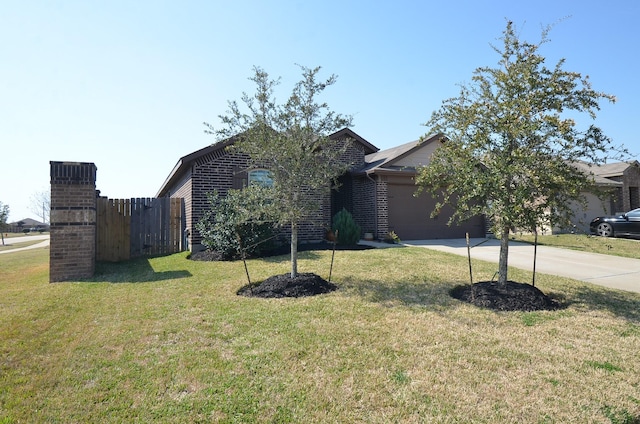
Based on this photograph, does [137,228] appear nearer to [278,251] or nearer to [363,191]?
[278,251]

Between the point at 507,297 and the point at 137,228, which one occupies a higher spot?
the point at 137,228

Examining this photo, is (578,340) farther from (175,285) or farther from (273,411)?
(175,285)

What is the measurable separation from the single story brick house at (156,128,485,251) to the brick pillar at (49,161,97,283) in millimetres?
3111

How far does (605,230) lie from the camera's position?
15594mm

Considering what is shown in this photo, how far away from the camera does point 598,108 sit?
5.45m

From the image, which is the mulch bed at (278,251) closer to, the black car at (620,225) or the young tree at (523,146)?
the young tree at (523,146)

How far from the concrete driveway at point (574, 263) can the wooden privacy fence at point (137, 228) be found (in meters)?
8.53

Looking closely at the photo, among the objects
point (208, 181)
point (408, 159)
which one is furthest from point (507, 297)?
point (408, 159)

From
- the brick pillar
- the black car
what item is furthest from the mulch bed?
the black car

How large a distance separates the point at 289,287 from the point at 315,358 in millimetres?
2588

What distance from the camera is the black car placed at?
14.5 meters

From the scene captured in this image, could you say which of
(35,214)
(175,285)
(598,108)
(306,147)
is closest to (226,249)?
(175,285)

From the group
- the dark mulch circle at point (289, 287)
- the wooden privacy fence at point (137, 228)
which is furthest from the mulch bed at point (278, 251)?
the dark mulch circle at point (289, 287)

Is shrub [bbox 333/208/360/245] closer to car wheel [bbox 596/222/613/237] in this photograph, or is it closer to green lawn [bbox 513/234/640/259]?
green lawn [bbox 513/234/640/259]
